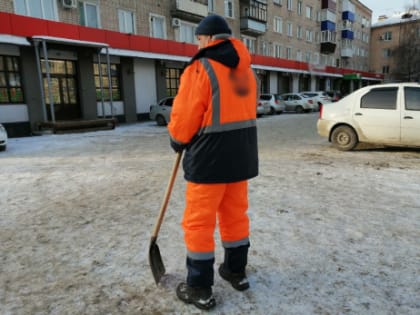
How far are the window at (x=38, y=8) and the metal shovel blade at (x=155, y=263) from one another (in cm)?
1483

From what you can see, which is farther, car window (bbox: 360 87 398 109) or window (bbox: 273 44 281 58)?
window (bbox: 273 44 281 58)

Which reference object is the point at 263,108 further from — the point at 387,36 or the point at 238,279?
the point at 387,36

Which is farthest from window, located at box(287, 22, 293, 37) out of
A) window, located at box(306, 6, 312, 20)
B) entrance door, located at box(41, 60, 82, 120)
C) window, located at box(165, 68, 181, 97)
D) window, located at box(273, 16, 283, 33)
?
entrance door, located at box(41, 60, 82, 120)

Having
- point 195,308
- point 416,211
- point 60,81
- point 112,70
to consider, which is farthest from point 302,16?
point 195,308

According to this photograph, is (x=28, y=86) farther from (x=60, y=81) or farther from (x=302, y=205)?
(x=302, y=205)

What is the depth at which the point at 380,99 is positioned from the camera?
24.7 ft

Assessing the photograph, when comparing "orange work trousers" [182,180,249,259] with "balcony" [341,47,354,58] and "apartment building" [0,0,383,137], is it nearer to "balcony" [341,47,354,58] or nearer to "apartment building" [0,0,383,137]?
"apartment building" [0,0,383,137]

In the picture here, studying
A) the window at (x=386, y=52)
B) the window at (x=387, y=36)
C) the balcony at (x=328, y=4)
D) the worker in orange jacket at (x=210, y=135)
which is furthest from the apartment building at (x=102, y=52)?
the window at (x=387, y=36)

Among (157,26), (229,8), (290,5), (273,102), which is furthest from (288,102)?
(290,5)

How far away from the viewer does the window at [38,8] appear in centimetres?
1373

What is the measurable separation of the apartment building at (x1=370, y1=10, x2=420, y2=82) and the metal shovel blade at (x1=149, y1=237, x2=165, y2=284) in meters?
49.4

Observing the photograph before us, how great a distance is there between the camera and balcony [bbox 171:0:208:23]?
2030cm

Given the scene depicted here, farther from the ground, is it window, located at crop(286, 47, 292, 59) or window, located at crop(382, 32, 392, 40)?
window, located at crop(382, 32, 392, 40)

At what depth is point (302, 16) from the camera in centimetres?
3641
